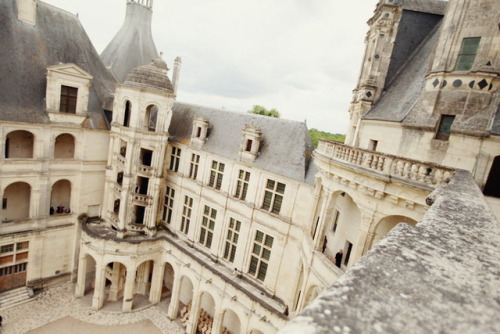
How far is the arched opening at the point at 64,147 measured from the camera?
18672mm

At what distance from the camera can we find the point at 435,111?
973 cm

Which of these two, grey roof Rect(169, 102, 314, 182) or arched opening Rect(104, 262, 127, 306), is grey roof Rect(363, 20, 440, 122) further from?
arched opening Rect(104, 262, 127, 306)

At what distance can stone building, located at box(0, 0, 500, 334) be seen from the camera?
31.0 feet

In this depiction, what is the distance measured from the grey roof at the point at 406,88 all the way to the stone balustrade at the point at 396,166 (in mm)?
3508

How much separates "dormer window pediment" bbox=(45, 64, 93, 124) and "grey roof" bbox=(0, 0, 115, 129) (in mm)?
614

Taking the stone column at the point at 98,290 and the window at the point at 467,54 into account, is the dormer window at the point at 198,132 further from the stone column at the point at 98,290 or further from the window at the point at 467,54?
the window at the point at 467,54

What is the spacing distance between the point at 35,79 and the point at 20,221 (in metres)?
8.66

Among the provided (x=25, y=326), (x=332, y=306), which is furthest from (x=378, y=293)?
(x=25, y=326)

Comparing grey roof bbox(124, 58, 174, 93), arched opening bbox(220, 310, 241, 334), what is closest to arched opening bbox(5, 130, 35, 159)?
grey roof bbox(124, 58, 174, 93)

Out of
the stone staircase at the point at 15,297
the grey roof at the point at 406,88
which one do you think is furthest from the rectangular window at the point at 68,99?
the grey roof at the point at 406,88

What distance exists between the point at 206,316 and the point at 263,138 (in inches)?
468

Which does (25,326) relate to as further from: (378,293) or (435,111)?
(435,111)

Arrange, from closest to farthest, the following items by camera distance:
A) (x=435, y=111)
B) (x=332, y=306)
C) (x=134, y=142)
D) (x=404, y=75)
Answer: (x=332, y=306) → (x=435, y=111) → (x=404, y=75) → (x=134, y=142)

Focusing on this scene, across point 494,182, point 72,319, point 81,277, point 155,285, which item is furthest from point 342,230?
point 81,277
